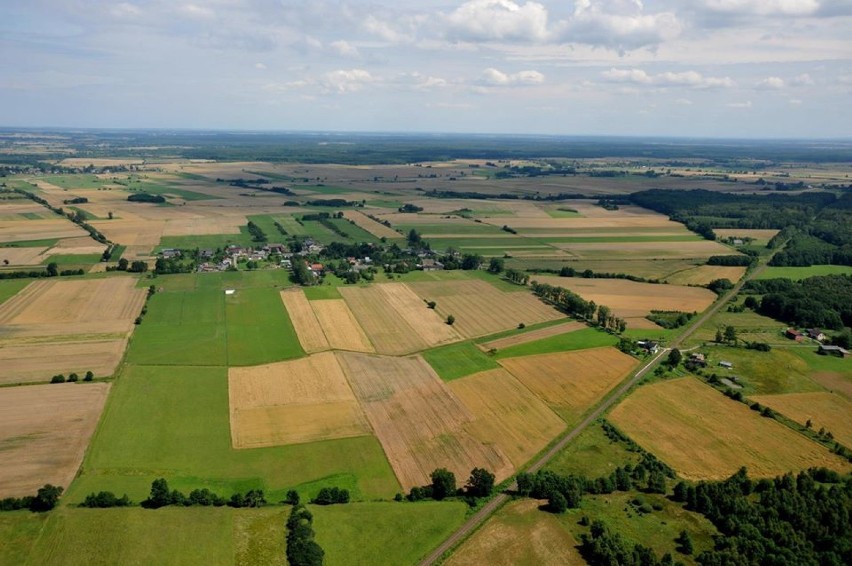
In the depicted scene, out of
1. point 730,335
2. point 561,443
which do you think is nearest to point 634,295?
point 730,335

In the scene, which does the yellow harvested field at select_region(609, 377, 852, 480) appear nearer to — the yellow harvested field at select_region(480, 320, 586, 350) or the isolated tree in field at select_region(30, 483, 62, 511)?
the yellow harvested field at select_region(480, 320, 586, 350)

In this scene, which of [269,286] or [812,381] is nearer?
[812,381]

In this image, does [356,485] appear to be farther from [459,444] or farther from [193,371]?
[193,371]

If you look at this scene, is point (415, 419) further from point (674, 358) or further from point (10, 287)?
point (10, 287)

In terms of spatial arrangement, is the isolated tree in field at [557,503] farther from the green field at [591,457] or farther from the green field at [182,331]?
the green field at [182,331]

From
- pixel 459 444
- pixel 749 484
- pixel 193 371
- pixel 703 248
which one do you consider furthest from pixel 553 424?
pixel 703 248

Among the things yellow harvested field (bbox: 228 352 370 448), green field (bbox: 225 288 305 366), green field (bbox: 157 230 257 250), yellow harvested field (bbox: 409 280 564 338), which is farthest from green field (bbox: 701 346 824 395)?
green field (bbox: 157 230 257 250)

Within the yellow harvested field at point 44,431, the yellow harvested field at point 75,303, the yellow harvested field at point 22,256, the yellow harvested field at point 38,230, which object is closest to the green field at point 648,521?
the yellow harvested field at point 44,431
